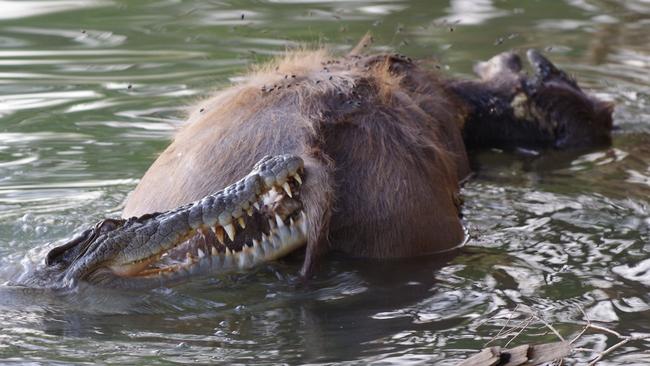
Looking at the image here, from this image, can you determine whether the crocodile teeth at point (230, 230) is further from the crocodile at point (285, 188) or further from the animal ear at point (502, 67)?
the animal ear at point (502, 67)

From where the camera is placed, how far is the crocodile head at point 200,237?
4.54 m

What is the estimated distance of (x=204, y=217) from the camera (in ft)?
14.8

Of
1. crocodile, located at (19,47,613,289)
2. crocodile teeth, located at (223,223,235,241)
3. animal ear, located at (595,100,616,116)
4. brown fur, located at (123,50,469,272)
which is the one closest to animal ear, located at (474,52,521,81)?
animal ear, located at (595,100,616,116)

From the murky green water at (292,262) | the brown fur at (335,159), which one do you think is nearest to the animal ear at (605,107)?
the murky green water at (292,262)

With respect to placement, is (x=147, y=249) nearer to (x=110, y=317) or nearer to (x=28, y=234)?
(x=110, y=317)

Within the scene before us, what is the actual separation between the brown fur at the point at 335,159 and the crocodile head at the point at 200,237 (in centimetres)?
14

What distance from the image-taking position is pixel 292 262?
16.1 feet

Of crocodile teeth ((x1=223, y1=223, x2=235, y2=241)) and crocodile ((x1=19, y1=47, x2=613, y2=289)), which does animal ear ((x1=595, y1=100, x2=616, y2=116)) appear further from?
crocodile teeth ((x1=223, y1=223, x2=235, y2=241))

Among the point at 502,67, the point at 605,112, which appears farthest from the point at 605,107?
the point at 502,67

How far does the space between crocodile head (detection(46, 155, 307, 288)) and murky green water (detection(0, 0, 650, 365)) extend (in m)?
0.09

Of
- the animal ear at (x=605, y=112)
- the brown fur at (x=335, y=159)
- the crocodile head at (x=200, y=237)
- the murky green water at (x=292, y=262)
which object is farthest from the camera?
the animal ear at (x=605, y=112)

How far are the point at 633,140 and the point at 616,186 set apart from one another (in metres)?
1.09

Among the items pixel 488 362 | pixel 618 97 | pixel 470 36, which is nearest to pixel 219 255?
pixel 488 362

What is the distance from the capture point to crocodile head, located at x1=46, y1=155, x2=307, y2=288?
14.9 ft
